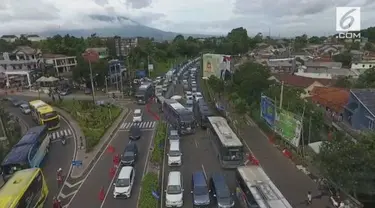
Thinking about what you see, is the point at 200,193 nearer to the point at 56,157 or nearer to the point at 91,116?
the point at 56,157

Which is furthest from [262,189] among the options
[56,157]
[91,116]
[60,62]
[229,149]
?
[60,62]

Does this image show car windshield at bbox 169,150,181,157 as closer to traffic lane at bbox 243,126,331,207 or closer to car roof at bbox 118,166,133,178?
car roof at bbox 118,166,133,178

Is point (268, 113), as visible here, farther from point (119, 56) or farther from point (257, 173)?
point (119, 56)

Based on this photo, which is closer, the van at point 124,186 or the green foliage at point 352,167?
the green foliage at point 352,167

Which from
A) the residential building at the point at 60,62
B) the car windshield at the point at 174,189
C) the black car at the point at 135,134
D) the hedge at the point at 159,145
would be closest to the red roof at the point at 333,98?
the hedge at the point at 159,145

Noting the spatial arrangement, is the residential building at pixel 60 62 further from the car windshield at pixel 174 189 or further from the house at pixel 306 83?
the car windshield at pixel 174 189

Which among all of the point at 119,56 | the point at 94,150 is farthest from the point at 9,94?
the point at 94,150

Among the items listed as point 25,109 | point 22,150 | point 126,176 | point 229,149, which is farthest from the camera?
point 25,109

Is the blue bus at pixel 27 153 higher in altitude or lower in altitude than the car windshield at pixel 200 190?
higher
